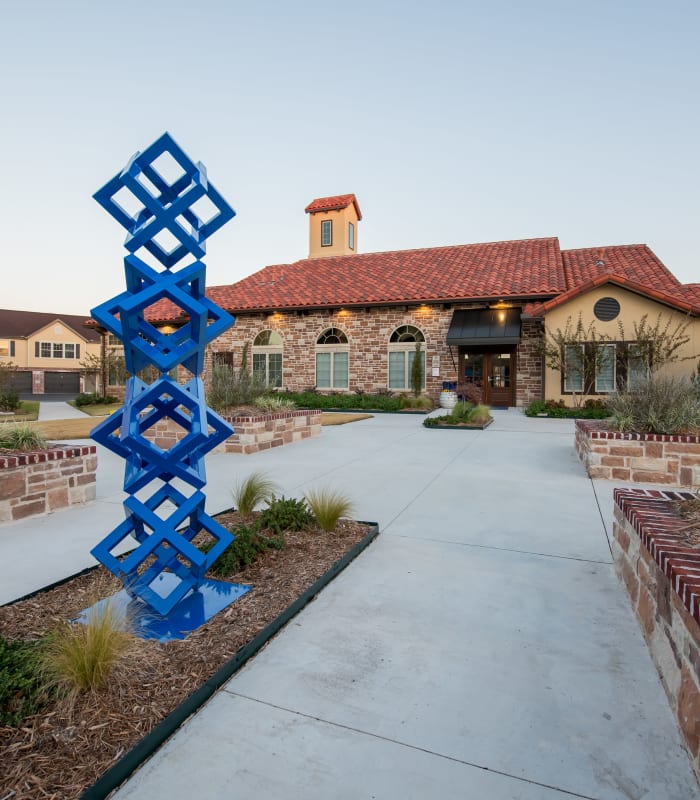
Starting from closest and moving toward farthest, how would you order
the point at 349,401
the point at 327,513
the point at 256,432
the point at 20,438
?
1. the point at 327,513
2. the point at 20,438
3. the point at 256,432
4. the point at 349,401

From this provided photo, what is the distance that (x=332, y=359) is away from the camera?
70.6 feet

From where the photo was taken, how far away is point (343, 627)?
9.07 feet

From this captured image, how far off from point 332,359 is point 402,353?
3.35 metres

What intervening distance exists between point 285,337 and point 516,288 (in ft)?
34.6

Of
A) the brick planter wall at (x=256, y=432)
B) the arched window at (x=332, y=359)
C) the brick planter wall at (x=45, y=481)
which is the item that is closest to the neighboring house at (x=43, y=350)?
the arched window at (x=332, y=359)

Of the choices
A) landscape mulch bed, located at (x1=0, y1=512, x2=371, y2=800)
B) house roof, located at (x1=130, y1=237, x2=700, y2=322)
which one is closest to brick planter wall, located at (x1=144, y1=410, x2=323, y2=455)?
landscape mulch bed, located at (x1=0, y1=512, x2=371, y2=800)

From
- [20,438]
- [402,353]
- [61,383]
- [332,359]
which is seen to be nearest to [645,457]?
[20,438]

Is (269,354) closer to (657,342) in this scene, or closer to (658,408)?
(657,342)

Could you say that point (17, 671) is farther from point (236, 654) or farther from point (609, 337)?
point (609, 337)

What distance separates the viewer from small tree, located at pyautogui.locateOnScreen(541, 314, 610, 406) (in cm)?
1680

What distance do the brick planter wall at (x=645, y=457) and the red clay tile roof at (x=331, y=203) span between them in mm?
23242

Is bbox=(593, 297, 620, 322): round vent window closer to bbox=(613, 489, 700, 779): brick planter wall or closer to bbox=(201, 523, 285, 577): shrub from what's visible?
bbox=(613, 489, 700, 779): brick planter wall

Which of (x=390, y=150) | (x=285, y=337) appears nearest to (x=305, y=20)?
(x=390, y=150)

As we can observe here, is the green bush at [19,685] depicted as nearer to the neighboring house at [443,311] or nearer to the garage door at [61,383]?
the neighboring house at [443,311]
